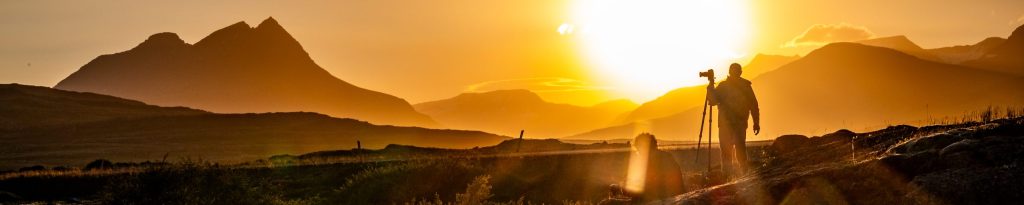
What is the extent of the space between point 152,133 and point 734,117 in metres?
124

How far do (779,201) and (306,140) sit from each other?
423ft

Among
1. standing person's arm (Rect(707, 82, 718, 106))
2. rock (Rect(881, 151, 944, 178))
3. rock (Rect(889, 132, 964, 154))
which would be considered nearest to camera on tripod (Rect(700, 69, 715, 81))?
standing person's arm (Rect(707, 82, 718, 106))

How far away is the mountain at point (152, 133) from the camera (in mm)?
98938

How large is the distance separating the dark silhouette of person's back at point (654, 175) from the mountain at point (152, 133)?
7700cm

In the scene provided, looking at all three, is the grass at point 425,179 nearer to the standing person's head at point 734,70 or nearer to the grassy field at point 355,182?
the grassy field at point 355,182

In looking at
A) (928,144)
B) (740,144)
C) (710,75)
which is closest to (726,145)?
(740,144)

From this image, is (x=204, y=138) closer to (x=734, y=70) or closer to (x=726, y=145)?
(x=734, y=70)

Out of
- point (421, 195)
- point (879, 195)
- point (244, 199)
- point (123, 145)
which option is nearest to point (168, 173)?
point (244, 199)

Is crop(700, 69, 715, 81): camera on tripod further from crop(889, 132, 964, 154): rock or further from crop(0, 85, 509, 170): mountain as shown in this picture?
crop(0, 85, 509, 170): mountain

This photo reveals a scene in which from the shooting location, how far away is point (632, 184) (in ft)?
40.8

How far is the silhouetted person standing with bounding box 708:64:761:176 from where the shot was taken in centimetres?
1447

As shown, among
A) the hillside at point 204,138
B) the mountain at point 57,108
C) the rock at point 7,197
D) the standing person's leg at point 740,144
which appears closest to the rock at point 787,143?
the standing person's leg at point 740,144

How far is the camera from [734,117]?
14500 mm

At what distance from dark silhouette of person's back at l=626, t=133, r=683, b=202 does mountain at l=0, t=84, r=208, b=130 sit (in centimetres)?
13370
